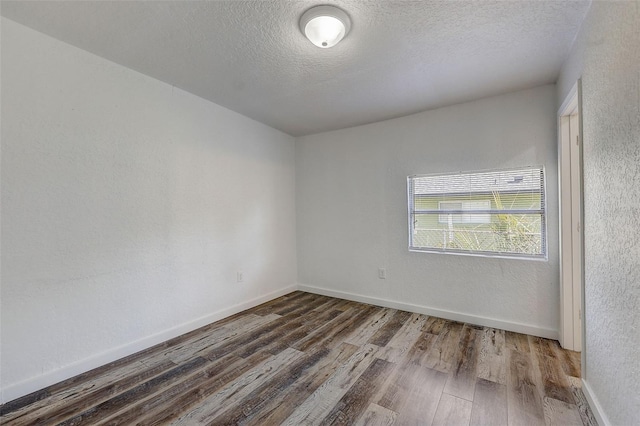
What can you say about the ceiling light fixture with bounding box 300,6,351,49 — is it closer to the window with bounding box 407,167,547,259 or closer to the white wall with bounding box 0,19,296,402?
the white wall with bounding box 0,19,296,402

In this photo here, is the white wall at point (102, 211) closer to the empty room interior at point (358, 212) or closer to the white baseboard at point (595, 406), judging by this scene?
the empty room interior at point (358, 212)

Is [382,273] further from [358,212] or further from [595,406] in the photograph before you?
[595,406]

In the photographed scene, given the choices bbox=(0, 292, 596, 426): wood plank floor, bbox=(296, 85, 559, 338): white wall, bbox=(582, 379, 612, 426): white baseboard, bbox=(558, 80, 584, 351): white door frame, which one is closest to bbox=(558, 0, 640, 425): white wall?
bbox=(582, 379, 612, 426): white baseboard

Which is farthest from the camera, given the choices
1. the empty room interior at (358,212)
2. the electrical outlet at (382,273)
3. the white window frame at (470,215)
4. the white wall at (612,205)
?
the electrical outlet at (382,273)

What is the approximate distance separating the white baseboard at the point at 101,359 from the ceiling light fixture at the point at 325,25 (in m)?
2.91

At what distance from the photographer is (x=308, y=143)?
423 centimetres

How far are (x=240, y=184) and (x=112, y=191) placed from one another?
1.41m

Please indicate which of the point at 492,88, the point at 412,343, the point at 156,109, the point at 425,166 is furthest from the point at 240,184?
the point at 492,88

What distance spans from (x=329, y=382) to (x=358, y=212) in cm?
224

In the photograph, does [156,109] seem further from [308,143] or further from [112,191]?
[308,143]

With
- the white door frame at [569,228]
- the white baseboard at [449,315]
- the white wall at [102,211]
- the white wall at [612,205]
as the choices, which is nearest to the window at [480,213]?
the white door frame at [569,228]

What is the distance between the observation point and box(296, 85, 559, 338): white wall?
8.63 ft

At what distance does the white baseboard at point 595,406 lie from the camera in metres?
1.44

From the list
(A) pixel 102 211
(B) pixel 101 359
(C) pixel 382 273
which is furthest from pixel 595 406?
(A) pixel 102 211
